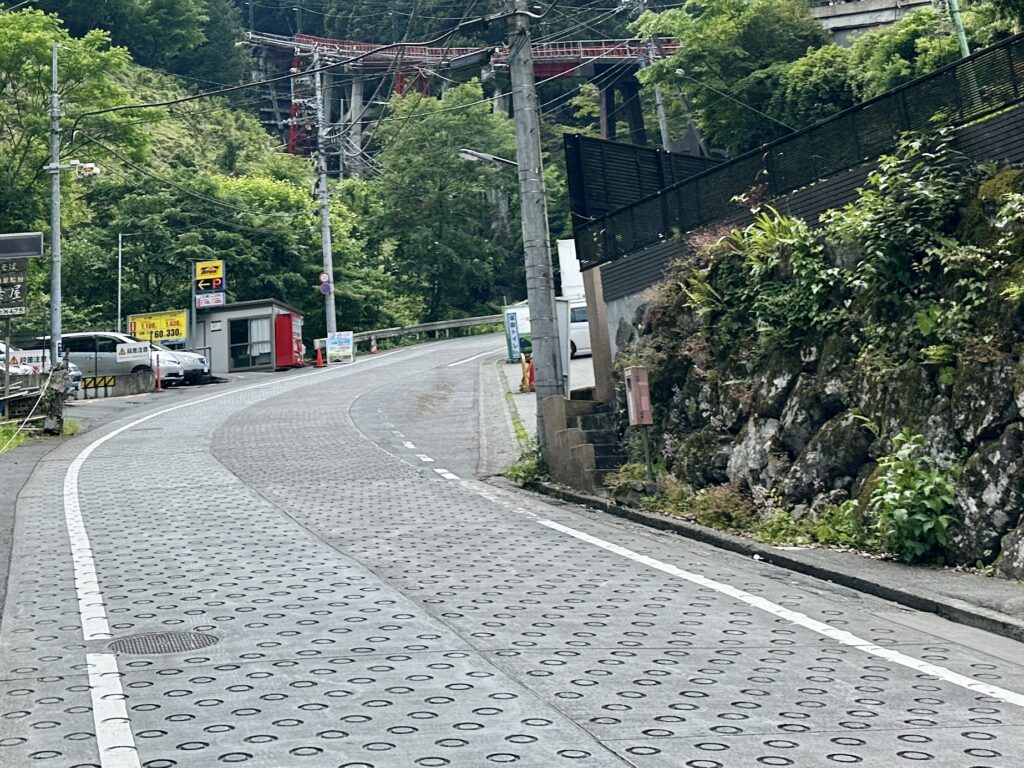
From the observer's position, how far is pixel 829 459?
12906 millimetres

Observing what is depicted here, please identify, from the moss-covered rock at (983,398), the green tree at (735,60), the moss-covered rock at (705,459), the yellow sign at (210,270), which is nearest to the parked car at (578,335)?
the green tree at (735,60)

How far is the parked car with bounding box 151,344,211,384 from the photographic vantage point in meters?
42.3

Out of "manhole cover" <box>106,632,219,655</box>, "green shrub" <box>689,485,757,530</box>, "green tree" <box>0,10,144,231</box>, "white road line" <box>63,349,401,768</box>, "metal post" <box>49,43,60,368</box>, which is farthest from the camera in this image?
"green tree" <box>0,10,144,231</box>

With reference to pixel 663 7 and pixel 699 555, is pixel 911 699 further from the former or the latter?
pixel 663 7

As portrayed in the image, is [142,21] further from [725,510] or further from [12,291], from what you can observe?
[725,510]

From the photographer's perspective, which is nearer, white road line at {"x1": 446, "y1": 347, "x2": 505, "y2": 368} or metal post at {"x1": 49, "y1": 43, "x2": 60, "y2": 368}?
metal post at {"x1": 49, "y1": 43, "x2": 60, "y2": 368}

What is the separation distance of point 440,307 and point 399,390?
1323 inches

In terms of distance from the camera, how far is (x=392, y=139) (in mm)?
66562

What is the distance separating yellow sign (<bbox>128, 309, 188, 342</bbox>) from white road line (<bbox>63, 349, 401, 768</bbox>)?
3500 cm

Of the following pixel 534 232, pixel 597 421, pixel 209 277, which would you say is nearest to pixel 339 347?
pixel 209 277

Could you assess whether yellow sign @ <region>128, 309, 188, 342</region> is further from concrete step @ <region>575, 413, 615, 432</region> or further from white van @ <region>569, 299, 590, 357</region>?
concrete step @ <region>575, 413, 615, 432</region>

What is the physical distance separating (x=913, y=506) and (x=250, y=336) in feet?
140

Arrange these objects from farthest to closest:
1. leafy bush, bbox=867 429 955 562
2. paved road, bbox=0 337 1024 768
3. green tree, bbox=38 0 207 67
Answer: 1. green tree, bbox=38 0 207 67
2. leafy bush, bbox=867 429 955 562
3. paved road, bbox=0 337 1024 768

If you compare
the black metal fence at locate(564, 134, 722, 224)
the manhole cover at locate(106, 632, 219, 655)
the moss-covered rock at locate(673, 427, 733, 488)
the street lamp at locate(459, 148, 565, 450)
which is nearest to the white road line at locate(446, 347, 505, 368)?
the black metal fence at locate(564, 134, 722, 224)
